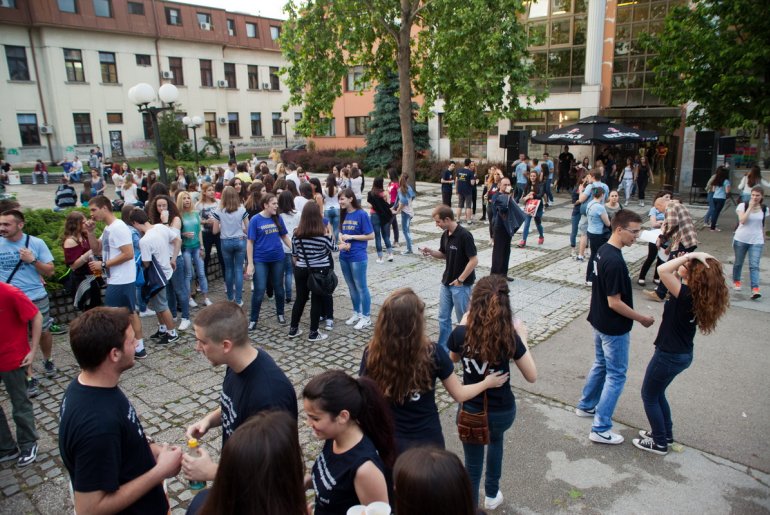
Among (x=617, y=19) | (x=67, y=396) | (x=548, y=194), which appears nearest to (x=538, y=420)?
(x=67, y=396)

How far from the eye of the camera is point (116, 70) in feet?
125

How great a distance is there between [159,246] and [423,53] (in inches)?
628

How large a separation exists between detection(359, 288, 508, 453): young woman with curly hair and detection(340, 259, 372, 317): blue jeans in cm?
435

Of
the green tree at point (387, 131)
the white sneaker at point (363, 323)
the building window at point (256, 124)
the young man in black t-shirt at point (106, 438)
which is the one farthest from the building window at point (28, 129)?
the young man in black t-shirt at point (106, 438)

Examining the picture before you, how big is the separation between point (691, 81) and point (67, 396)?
17.4m

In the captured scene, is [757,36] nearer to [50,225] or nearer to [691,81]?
[691,81]

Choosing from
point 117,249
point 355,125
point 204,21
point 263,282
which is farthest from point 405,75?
point 204,21

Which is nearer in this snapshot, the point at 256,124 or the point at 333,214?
the point at 333,214

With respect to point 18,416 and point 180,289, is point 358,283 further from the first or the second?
point 18,416

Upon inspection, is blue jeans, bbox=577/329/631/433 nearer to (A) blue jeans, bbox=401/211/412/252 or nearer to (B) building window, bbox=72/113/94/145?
(A) blue jeans, bbox=401/211/412/252

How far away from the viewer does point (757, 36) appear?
1406cm

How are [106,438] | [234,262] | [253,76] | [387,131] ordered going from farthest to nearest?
[253,76], [387,131], [234,262], [106,438]

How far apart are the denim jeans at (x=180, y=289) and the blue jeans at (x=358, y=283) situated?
234 cm

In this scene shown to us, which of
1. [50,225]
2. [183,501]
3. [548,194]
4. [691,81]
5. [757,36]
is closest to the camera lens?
[183,501]
